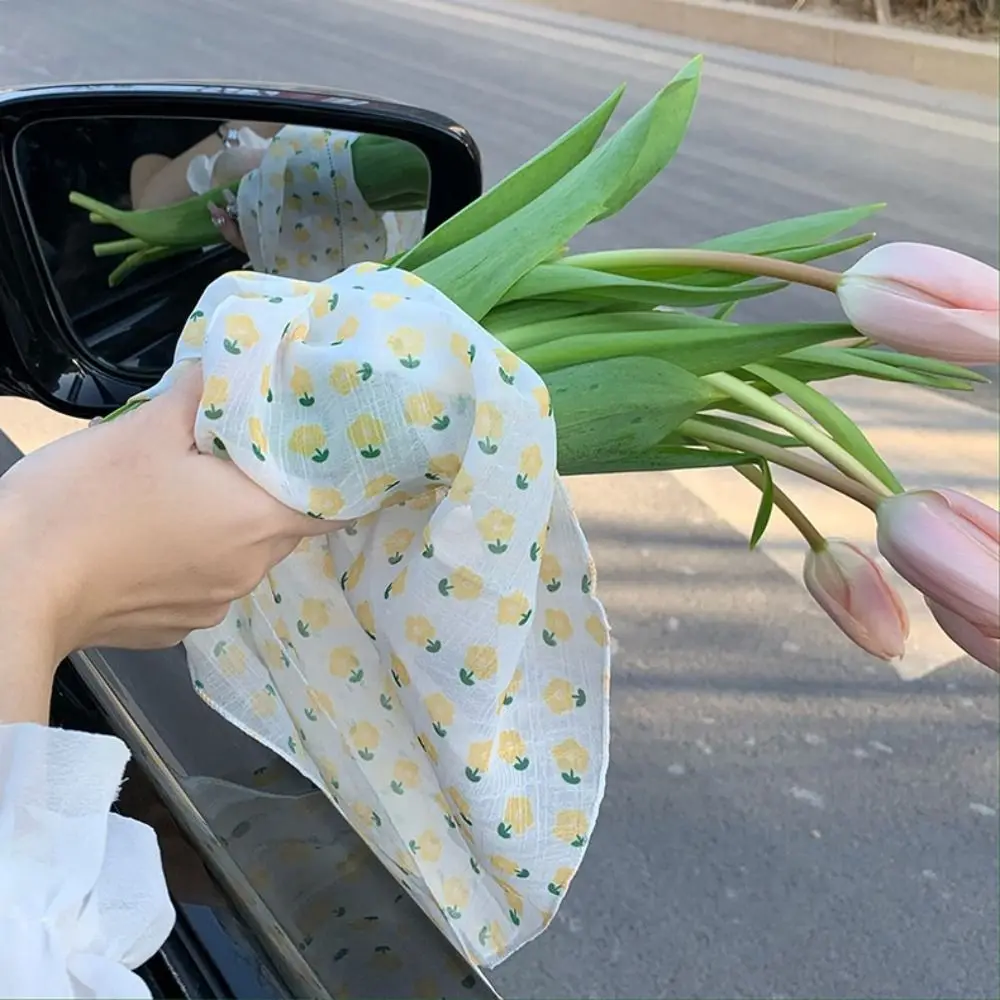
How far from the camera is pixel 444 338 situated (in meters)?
0.51

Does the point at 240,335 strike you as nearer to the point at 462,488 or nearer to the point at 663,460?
the point at 462,488

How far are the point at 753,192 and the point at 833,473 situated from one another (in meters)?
2.63

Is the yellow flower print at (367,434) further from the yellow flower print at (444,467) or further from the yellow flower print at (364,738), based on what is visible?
the yellow flower print at (364,738)

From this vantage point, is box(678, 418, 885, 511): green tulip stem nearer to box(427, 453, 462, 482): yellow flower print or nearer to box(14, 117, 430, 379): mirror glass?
box(427, 453, 462, 482): yellow flower print

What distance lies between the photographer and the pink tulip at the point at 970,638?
459 millimetres

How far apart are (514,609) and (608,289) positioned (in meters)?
0.18

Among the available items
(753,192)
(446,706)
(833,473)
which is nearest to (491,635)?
(446,706)

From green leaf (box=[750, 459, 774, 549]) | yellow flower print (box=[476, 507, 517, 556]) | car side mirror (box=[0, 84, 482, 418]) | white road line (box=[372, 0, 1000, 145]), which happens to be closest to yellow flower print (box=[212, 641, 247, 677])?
yellow flower print (box=[476, 507, 517, 556])

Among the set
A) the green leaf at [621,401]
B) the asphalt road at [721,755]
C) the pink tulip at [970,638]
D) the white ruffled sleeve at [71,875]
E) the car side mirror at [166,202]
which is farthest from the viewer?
the asphalt road at [721,755]

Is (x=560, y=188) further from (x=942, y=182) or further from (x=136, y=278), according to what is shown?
(x=942, y=182)

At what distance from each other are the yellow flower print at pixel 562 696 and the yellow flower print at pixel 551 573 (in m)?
0.05

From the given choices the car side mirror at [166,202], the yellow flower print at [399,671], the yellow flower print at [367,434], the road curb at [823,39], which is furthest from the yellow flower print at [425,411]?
the road curb at [823,39]

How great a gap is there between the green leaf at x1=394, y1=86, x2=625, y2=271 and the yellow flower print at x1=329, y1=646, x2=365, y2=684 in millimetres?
215

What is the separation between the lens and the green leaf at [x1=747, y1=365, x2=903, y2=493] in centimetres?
57
